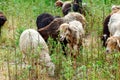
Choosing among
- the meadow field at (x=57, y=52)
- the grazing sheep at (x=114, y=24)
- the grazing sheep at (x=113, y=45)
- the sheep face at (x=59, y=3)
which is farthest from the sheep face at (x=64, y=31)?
the sheep face at (x=59, y=3)

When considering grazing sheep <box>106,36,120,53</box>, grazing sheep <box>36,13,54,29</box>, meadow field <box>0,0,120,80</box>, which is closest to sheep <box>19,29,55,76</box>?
meadow field <box>0,0,120,80</box>

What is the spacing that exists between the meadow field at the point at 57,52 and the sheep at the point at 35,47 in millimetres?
116

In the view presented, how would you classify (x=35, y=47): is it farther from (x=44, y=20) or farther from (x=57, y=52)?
(x=44, y=20)

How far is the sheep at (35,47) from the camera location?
5645mm

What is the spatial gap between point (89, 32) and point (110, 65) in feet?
6.98

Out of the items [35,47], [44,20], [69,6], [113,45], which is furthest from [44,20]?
[113,45]

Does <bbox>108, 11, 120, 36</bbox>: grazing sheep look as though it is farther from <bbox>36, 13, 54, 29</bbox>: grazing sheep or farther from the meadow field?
<bbox>36, 13, 54, 29</bbox>: grazing sheep

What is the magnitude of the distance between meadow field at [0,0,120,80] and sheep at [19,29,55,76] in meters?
0.12

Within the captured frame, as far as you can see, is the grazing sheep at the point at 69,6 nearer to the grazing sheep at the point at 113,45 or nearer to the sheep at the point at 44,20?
the sheep at the point at 44,20

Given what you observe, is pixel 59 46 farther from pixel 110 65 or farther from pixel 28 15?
pixel 28 15

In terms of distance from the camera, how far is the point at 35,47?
5793 millimetres

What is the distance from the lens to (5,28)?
26.9ft

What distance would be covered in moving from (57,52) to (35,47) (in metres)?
0.46

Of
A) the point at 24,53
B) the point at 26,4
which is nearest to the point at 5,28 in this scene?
the point at 26,4
